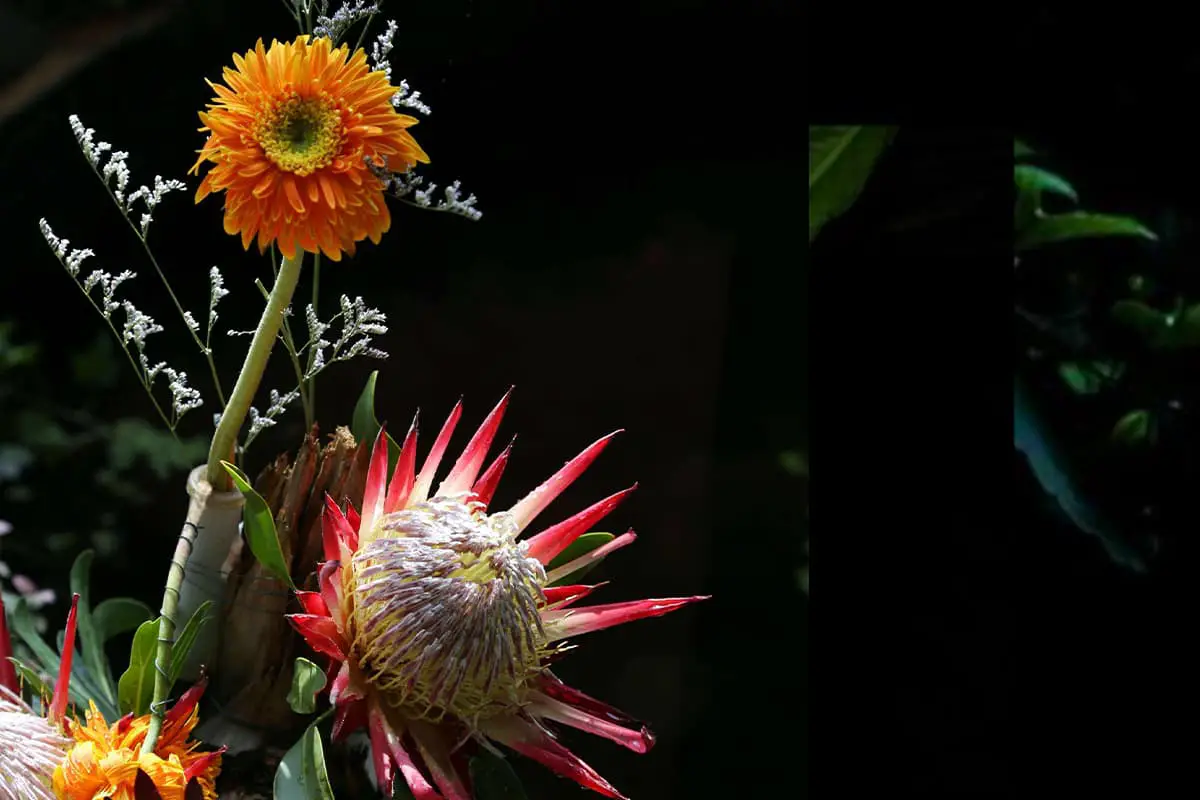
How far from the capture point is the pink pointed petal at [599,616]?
82 centimetres

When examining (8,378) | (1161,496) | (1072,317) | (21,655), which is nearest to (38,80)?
(8,378)

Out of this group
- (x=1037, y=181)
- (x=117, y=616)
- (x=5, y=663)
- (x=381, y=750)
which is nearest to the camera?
(x=381, y=750)

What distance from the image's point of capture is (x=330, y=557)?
80 cm

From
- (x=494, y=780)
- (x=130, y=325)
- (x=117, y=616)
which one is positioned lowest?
(x=494, y=780)

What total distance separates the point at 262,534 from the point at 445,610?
0.14 metres

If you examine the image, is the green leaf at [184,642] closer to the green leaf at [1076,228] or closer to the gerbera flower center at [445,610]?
the gerbera flower center at [445,610]

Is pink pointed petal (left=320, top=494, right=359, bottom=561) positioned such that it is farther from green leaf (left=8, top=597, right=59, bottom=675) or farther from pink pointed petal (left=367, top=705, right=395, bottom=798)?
green leaf (left=8, top=597, right=59, bottom=675)

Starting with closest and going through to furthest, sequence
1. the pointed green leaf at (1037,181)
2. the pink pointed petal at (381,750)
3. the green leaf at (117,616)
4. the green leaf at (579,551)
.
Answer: the pink pointed petal at (381,750), the green leaf at (579,551), the green leaf at (117,616), the pointed green leaf at (1037,181)

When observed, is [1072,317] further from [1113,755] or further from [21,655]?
[21,655]

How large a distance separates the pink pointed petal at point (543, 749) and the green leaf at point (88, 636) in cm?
34

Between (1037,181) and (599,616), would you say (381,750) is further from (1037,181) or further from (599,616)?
(1037,181)

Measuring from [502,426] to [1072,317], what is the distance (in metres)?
A: 0.59

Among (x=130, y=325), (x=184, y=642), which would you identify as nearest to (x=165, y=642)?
(x=184, y=642)

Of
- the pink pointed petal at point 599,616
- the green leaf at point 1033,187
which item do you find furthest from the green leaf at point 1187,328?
the pink pointed petal at point 599,616
